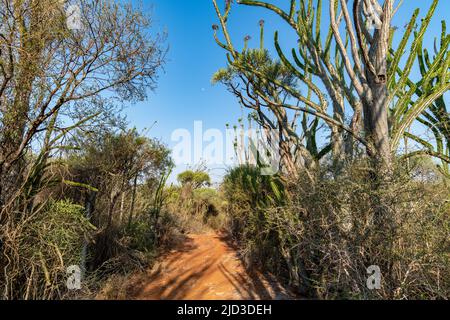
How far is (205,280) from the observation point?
15.2ft

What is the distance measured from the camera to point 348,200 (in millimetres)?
2633

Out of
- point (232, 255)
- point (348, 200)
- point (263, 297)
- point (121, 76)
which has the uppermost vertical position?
point (121, 76)

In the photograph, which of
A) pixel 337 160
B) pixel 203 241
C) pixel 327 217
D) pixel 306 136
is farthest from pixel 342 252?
pixel 203 241

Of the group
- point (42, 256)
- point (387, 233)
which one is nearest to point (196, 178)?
point (42, 256)

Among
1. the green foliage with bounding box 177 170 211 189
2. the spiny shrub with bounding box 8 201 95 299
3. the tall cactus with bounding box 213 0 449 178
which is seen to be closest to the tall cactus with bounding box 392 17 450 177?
the tall cactus with bounding box 213 0 449 178

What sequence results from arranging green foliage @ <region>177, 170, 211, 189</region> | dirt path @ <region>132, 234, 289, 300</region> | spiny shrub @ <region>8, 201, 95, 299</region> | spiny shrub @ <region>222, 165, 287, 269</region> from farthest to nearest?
green foliage @ <region>177, 170, 211, 189</region> < spiny shrub @ <region>222, 165, 287, 269</region> < dirt path @ <region>132, 234, 289, 300</region> < spiny shrub @ <region>8, 201, 95, 299</region>

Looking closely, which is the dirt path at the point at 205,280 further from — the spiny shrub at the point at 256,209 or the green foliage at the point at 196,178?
the green foliage at the point at 196,178

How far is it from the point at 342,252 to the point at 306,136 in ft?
8.36

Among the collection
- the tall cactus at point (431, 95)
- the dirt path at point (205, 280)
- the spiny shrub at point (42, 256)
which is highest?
the tall cactus at point (431, 95)

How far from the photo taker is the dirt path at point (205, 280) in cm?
396

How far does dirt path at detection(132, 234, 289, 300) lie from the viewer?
13.0 feet

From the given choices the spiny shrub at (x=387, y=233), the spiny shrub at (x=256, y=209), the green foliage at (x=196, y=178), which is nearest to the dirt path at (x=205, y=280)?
the spiny shrub at (x=256, y=209)

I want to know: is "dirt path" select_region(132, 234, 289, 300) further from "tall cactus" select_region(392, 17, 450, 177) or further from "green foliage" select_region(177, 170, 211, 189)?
"green foliage" select_region(177, 170, 211, 189)

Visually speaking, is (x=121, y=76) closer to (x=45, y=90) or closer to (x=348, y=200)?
(x=45, y=90)
